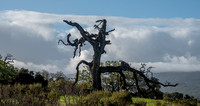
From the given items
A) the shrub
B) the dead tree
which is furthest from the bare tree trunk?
the shrub

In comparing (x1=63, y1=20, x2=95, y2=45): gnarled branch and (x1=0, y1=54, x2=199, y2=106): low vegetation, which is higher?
(x1=63, y1=20, x2=95, y2=45): gnarled branch

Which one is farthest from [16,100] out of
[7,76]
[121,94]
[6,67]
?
[6,67]

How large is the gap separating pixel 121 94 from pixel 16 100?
6.21 m

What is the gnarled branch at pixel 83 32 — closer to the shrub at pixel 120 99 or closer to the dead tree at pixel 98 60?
the dead tree at pixel 98 60

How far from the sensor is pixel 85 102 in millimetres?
15062

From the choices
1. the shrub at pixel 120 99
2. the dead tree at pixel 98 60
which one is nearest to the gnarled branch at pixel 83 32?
the dead tree at pixel 98 60

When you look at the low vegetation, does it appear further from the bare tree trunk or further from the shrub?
the bare tree trunk

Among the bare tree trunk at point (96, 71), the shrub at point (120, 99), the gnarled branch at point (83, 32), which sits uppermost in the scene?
the gnarled branch at point (83, 32)

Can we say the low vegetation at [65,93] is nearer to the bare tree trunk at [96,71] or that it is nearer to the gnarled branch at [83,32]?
the bare tree trunk at [96,71]

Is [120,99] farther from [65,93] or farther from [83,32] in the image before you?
[83,32]

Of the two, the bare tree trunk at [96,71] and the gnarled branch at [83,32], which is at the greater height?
the gnarled branch at [83,32]

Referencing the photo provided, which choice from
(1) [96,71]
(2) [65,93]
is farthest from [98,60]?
(2) [65,93]

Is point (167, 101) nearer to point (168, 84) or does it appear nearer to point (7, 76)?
point (168, 84)

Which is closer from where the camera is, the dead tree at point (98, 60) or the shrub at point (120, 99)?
the shrub at point (120, 99)
